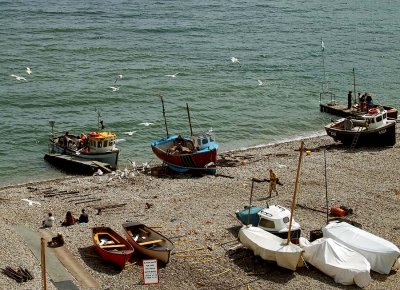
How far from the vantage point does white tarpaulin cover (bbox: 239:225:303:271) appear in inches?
1042

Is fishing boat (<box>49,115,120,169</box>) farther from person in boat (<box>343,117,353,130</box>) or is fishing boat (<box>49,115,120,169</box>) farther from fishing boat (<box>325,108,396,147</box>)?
person in boat (<box>343,117,353,130</box>)

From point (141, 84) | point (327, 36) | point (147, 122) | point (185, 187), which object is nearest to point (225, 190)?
point (185, 187)

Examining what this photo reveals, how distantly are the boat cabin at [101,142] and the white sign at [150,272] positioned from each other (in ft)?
64.9

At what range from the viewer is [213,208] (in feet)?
112

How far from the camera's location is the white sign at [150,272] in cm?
2575

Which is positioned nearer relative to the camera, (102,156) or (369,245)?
(369,245)

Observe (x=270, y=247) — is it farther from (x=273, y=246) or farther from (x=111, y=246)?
(x=111, y=246)

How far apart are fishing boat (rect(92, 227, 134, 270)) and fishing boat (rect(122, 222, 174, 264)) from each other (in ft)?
1.33

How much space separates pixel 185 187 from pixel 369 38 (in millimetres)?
64290

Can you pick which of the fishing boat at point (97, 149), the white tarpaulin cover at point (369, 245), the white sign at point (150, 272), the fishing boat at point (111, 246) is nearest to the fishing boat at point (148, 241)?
the fishing boat at point (111, 246)

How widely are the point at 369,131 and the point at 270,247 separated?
22272 mm

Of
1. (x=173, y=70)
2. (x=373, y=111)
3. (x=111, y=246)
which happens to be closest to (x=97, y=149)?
(x=111, y=246)

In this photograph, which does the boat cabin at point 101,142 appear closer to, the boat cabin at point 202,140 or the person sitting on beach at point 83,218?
the boat cabin at point 202,140

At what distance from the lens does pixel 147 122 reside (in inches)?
2217
